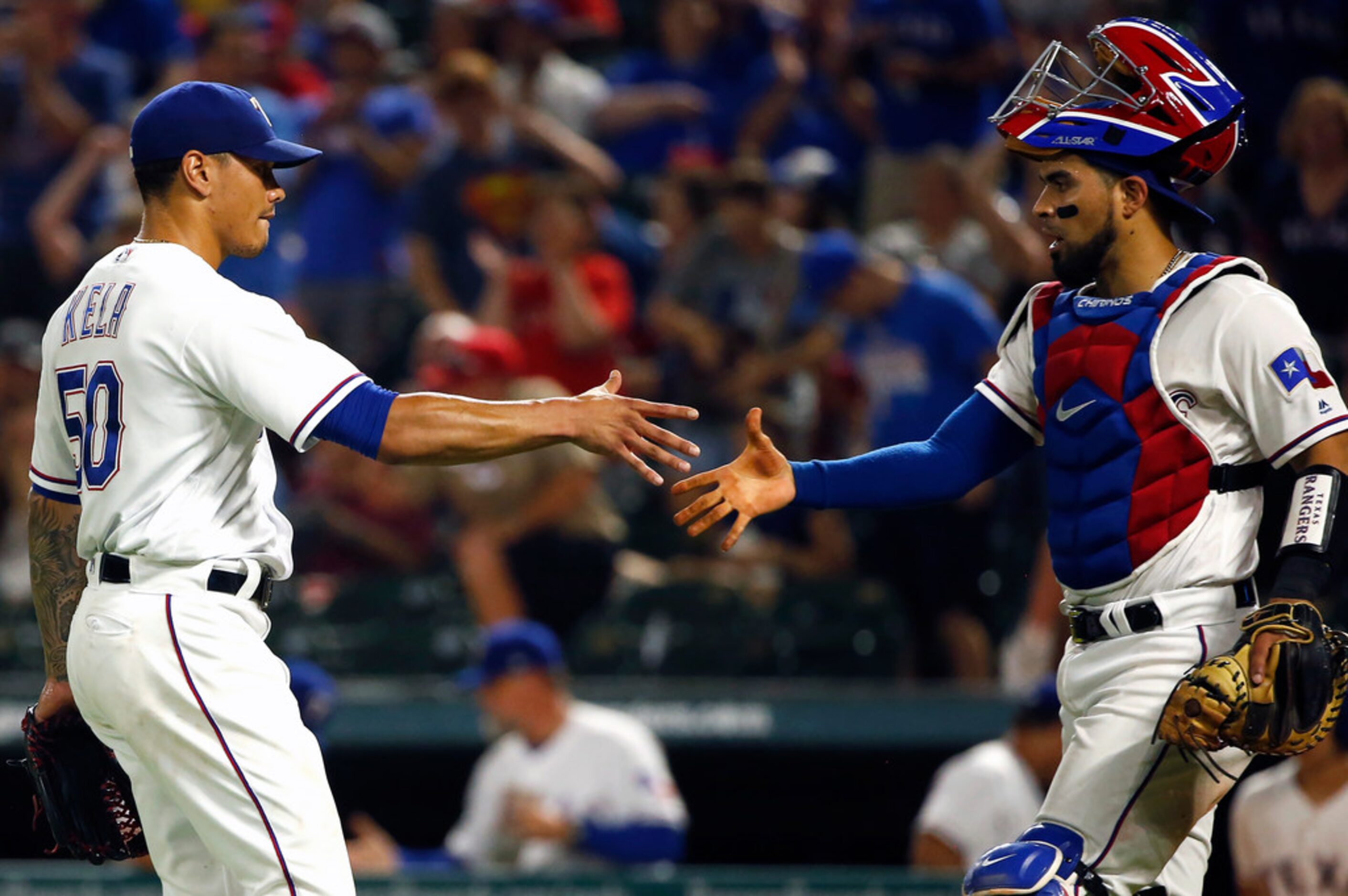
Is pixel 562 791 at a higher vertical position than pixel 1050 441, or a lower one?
lower

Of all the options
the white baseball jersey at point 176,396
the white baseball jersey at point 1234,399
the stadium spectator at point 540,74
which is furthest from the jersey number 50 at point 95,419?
the stadium spectator at point 540,74

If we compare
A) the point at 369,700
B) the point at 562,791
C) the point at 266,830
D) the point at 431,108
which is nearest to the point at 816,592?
the point at 562,791

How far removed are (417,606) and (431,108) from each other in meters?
2.76

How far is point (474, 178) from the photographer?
8.71 m

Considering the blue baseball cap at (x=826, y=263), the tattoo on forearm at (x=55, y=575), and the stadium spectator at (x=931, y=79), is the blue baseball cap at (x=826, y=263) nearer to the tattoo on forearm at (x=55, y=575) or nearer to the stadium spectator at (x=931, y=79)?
the stadium spectator at (x=931, y=79)

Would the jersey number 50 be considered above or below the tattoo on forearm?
above

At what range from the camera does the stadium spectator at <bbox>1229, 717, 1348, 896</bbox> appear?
5.81 metres

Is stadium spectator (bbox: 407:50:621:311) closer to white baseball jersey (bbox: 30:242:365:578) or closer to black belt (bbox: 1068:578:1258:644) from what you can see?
white baseball jersey (bbox: 30:242:365:578)

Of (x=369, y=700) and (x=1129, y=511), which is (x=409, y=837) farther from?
(x=1129, y=511)

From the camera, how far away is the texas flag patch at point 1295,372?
3.42 meters

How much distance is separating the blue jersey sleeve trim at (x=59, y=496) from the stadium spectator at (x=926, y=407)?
11.9ft

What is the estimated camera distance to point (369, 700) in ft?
23.6

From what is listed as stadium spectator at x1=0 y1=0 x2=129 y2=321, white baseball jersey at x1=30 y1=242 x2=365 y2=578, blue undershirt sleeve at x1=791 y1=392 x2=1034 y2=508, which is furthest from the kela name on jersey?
stadium spectator at x1=0 y1=0 x2=129 y2=321

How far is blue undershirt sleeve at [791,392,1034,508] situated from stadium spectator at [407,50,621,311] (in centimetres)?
488
